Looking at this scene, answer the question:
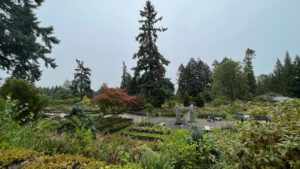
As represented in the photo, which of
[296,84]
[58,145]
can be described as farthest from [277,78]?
[58,145]

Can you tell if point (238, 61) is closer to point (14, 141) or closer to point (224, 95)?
point (224, 95)

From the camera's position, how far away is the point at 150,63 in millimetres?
19031

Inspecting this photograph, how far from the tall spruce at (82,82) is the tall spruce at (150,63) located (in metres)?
19.1

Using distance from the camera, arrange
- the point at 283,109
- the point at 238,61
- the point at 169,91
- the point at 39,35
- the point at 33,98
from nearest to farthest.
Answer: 1. the point at 283,109
2. the point at 33,98
3. the point at 39,35
4. the point at 169,91
5. the point at 238,61

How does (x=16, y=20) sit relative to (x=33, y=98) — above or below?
above

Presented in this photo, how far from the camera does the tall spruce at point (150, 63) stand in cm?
1873

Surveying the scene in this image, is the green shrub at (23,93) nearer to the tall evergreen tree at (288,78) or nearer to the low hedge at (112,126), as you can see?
the low hedge at (112,126)

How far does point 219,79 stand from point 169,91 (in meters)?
15.9

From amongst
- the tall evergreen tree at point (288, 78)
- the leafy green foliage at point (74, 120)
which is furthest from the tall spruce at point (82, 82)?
the tall evergreen tree at point (288, 78)

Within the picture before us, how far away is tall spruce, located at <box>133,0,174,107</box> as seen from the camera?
1873 cm

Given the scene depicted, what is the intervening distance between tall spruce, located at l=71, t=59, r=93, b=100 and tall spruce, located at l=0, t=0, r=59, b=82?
20.3 m

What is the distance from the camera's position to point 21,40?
10539 mm

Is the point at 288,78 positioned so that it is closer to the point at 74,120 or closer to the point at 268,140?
the point at 268,140

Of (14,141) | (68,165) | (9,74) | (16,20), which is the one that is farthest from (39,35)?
(68,165)
